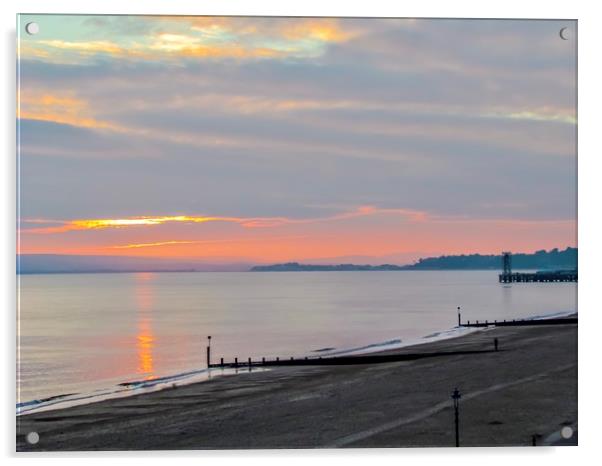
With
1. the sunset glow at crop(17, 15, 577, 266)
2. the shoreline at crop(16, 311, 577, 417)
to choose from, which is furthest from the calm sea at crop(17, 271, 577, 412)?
the sunset glow at crop(17, 15, 577, 266)

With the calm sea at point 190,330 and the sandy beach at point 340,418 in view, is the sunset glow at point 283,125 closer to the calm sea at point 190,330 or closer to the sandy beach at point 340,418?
the calm sea at point 190,330

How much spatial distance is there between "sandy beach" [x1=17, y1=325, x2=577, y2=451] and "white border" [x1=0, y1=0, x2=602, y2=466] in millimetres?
137

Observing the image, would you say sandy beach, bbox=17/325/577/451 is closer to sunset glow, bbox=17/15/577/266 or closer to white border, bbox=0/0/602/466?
white border, bbox=0/0/602/466

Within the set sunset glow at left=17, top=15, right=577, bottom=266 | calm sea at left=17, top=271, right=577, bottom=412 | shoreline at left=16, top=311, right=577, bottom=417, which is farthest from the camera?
calm sea at left=17, top=271, right=577, bottom=412

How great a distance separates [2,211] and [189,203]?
2.41 meters

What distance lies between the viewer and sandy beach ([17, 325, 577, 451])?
905 centimetres

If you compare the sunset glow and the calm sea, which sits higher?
the sunset glow

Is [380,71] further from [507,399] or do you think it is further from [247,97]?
[507,399]

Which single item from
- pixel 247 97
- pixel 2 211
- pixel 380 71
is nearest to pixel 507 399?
pixel 380 71

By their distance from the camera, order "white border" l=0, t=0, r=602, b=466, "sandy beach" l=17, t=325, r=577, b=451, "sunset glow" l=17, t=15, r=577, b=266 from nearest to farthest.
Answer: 1. "white border" l=0, t=0, r=602, b=466
2. "sandy beach" l=17, t=325, r=577, b=451
3. "sunset glow" l=17, t=15, r=577, b=266

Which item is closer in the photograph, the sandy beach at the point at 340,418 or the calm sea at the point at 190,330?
the sandy beach at the point at 340,418
